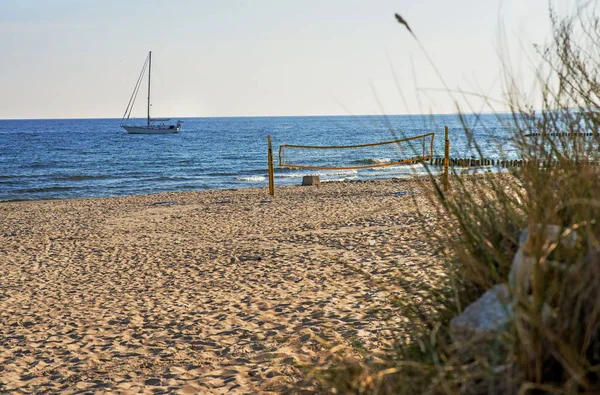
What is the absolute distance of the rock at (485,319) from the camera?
7.64 ft

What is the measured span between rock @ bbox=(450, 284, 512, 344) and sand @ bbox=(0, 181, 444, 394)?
489mm

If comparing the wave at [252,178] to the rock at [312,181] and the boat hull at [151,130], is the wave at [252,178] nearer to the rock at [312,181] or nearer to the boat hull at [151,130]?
the rock at [312,181]

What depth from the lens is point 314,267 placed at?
7.80 metres

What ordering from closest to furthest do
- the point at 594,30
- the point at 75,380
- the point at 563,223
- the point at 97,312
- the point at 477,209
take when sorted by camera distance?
the point at 563,223 → the point at 477,209 → the point at 594,30 → the point at 75,380 → the point at 97,312

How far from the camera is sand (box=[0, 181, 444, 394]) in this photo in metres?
4.64

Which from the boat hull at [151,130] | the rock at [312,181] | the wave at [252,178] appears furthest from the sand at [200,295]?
the boat hull at [151,130]

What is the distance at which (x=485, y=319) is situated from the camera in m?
2.46

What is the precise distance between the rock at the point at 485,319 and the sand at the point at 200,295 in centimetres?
49

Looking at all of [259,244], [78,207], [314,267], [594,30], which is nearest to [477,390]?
[594,30]

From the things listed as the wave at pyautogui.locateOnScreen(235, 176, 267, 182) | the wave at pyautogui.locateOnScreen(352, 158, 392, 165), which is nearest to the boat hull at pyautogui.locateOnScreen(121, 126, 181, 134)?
the wave at pyautogui.locateOnScreen(352, 158, 392, 165)

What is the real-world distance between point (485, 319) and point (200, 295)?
475cm

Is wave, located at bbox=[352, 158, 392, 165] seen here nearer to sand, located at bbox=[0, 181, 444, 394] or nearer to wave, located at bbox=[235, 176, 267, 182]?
wave, located at bbox=[235, 176, 267, 182]

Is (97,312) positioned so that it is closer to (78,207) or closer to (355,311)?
(355,311)

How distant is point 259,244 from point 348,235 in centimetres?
143
